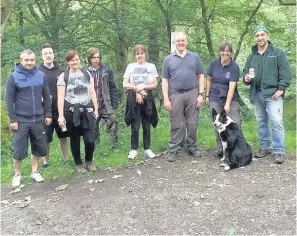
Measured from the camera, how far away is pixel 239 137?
6180mm

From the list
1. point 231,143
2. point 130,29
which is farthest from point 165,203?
point 130,29

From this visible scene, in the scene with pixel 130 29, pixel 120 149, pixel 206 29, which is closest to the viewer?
pixel 120 149

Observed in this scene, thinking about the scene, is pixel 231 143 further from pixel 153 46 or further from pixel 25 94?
pixel 153 46

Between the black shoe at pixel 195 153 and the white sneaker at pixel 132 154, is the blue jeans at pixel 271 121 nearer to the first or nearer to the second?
the black shoe at pixel 195 153

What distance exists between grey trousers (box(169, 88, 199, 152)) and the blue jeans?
1.06 meters

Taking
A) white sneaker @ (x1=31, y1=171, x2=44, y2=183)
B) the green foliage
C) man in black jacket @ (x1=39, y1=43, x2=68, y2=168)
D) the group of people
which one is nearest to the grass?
the green foliage

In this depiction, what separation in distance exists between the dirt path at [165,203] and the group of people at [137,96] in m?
0.60

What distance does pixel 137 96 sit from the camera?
21.6 ft

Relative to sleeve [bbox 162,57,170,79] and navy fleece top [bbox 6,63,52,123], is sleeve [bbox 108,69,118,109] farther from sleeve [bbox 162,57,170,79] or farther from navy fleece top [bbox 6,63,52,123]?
navy fleece top [bbox 6,63,52,123]

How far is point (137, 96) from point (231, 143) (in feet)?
5.75

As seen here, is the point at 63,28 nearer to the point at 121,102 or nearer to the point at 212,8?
the point at 121,102

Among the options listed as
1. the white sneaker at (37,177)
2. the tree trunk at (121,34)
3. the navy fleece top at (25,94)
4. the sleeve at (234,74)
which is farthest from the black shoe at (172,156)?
the tree trunk at (121,34)

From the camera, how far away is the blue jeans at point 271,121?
6180mm

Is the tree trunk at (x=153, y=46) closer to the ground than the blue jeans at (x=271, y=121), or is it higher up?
higher up
